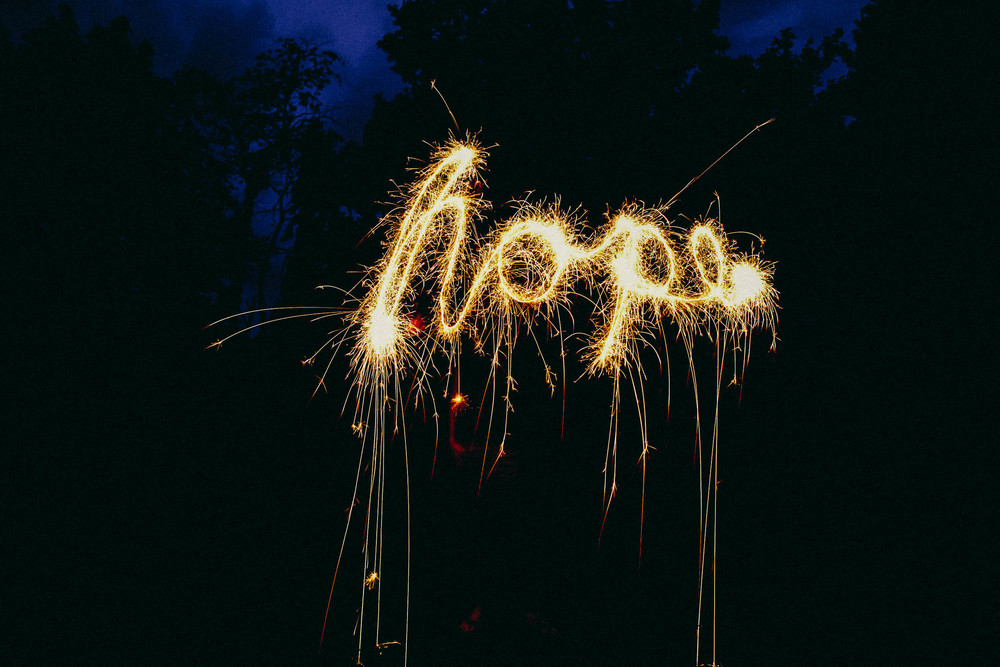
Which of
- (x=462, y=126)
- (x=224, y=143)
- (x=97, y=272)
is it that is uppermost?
(x=224, y=143)

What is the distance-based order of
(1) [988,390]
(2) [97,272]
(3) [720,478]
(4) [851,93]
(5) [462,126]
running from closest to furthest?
1. (1) [988,390]
2. (3) [720,478]
3. (5) [462,126]
4. (4) [851,93]
5. (2) [97,272]

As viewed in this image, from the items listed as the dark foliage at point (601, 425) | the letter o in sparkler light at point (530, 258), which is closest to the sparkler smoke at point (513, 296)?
the letter o in sparkler light at point (530, 258)

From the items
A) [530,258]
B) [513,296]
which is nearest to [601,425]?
[513,296]

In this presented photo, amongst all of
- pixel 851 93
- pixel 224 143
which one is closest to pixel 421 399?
pixel 851 93

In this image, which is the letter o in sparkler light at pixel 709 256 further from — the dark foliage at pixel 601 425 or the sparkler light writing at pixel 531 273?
the dark foliage at pixel 601 425

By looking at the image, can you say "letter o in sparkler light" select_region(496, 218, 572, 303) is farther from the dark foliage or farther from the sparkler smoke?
the dark foliage

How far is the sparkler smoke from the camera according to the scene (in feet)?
11.4

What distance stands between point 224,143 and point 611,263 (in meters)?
14.3

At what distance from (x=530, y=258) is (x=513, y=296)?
0.35 metres

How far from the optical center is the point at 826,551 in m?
3.47

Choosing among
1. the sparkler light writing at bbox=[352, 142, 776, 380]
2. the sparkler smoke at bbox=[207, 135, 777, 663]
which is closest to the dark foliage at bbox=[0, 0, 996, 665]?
the sparkler smoke at bbox=[207, 135, 777, 663]

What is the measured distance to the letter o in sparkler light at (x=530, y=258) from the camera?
3500mm

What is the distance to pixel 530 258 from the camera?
140 inches

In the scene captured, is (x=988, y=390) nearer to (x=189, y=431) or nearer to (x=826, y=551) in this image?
(x=826, y=551)
